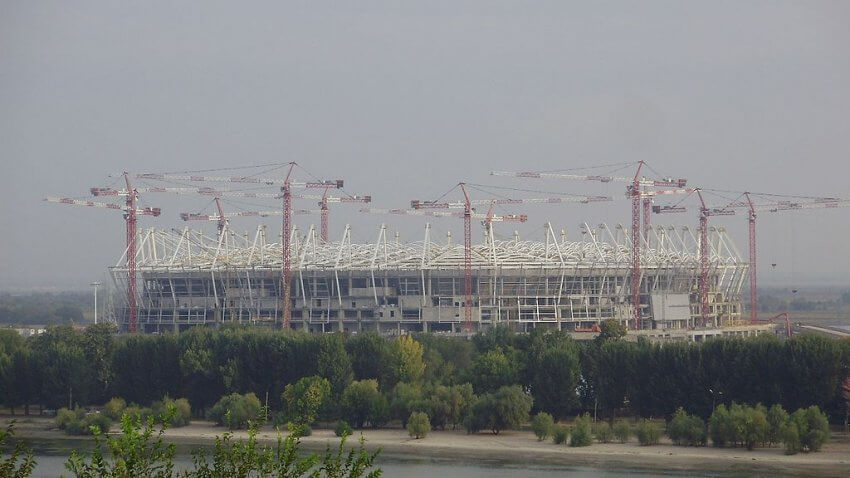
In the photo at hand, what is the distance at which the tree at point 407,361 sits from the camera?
5284 centimetres

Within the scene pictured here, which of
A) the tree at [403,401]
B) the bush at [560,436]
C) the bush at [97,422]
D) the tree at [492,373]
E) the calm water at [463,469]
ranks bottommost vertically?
the calm water at [463,469]

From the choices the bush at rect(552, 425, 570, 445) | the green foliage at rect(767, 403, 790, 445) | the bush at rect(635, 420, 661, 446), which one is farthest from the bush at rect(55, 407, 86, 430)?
the green foliage at rect(767, 403, 790, 445)

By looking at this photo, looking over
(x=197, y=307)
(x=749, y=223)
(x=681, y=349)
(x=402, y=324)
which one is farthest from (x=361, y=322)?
(x=681, y=349)

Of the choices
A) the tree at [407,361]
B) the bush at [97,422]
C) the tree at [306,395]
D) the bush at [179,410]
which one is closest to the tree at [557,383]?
the tree at [407,361]

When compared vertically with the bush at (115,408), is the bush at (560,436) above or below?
below

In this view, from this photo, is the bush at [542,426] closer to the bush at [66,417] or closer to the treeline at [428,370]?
the treeline at [428,370]

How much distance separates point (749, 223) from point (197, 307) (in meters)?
39.6

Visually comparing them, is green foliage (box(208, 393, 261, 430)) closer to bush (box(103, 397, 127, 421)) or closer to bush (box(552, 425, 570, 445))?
bush (box(103, 397, 127, 421))

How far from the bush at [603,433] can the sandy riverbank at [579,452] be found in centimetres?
72

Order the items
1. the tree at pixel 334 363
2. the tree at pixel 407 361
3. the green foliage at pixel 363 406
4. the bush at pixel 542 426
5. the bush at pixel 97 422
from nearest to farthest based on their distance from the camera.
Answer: the bush at pixel 542 426, the bush at pixel 97 422, the green foliage at pixel 363 406, the tree at pixel 334 363, the tree at pixel 407 361

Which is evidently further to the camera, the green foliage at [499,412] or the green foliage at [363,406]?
the green foliage at [363,406]

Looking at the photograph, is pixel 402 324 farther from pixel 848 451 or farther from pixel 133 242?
pixel 848 451

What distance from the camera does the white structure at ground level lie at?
3327 inches

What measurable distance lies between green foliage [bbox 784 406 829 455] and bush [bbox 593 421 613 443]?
18.2ft
